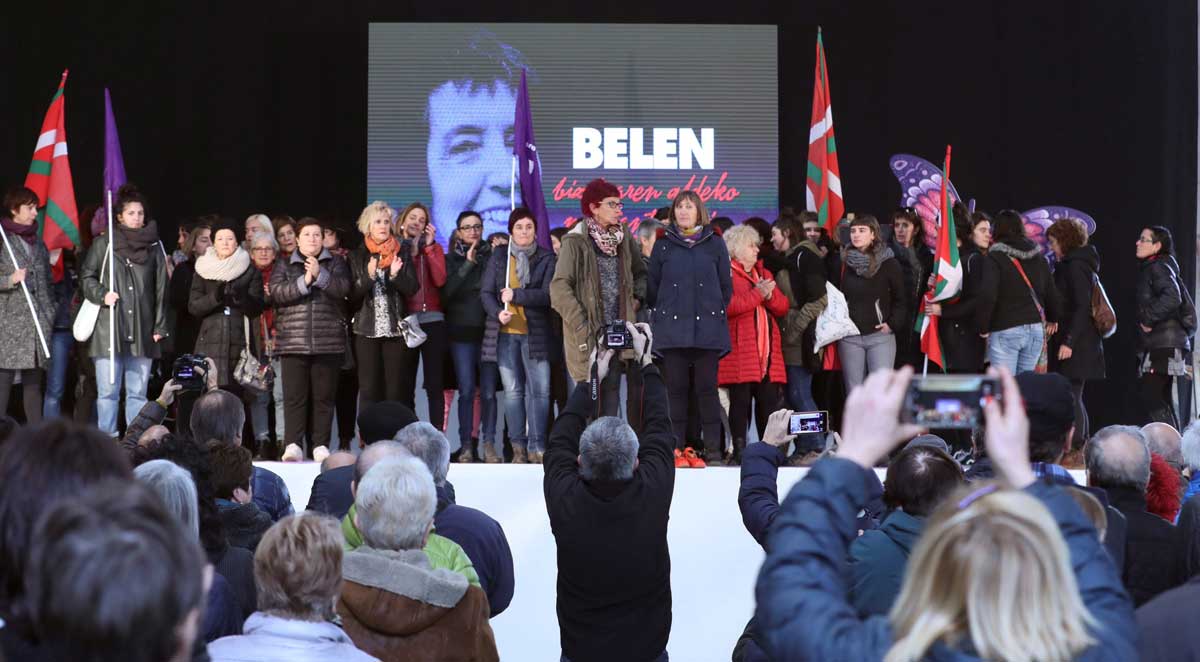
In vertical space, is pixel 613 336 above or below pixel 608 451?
above

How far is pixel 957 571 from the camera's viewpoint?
75.5 inches

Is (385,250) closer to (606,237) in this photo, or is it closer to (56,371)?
(606,237)

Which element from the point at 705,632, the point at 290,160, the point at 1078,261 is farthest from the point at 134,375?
the point at 1078,261

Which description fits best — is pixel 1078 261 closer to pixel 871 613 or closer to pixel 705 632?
pixel 705 632

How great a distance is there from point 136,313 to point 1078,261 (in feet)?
18.5

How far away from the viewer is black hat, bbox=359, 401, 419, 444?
5785mm

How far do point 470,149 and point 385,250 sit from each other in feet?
15.1

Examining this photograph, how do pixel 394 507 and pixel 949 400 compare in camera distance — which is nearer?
pixel 949 400

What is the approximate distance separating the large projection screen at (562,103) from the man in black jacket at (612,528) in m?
8.22

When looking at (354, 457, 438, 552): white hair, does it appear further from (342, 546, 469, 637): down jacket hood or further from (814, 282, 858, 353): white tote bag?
(814, 282, 858, 353): white tote bag

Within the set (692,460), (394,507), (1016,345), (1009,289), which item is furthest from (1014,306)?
(394,507)

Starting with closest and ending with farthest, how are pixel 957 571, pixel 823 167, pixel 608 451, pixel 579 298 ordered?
pixel 957 571 → pixel 608 451 → pixel 579 298 → pixel 823 167

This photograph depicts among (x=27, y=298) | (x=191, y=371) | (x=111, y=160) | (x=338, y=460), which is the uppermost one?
(x=111, y=160)

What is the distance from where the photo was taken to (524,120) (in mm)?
9328
